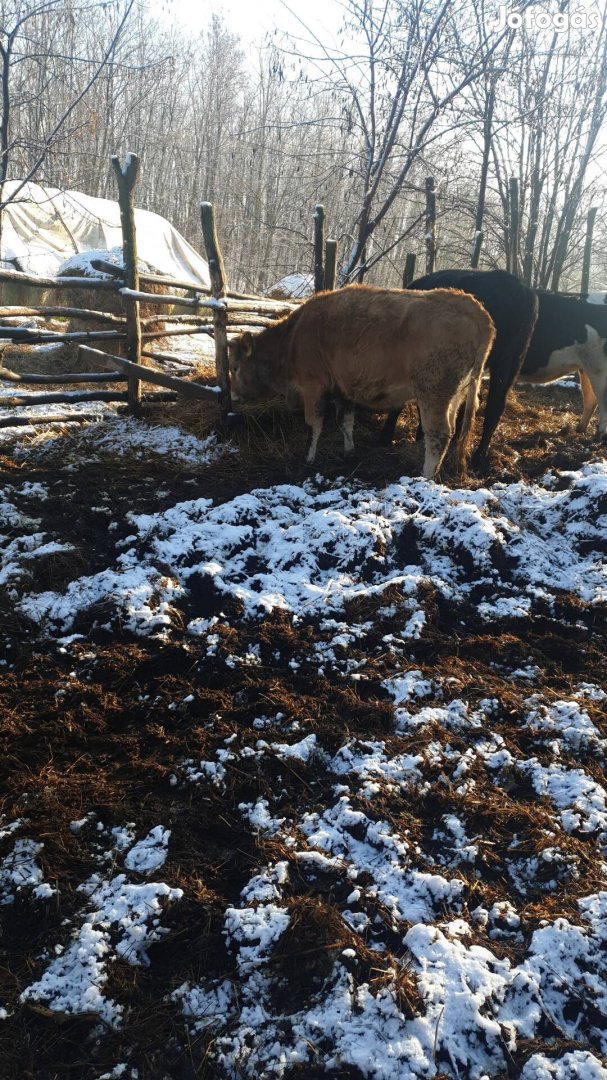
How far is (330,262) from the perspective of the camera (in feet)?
26.4

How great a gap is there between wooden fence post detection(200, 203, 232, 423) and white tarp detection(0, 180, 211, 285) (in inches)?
449

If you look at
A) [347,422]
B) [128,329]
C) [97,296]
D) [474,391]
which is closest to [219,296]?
[128,329]

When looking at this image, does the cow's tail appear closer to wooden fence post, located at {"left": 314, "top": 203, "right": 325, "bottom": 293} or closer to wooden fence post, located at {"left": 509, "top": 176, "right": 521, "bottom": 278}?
wooden fence post, located at {"left": 314, "top": 203, "right": 325, "bottom": 293}

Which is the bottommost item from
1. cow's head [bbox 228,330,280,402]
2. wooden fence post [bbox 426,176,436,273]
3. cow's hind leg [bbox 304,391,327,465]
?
cow's hind leg [bbox 304,391,327,465]

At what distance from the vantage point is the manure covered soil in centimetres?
191

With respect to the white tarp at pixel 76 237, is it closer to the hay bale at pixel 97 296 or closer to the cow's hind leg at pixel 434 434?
the hay bale at pixel 97 296

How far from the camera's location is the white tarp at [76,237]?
17516mm

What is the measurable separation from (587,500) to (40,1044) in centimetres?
451

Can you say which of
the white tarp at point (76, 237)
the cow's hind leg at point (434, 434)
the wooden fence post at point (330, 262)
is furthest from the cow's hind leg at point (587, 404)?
the white tarp at point (76, 237)

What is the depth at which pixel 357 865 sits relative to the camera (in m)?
2.37

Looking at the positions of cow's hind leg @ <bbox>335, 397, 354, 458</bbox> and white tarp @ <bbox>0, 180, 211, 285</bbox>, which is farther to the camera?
white tarp @ <bbox>0, 180, 211, 285</bbox>

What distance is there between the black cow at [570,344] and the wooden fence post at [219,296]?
10.9 ft

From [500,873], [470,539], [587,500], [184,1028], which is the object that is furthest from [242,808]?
[587,500]

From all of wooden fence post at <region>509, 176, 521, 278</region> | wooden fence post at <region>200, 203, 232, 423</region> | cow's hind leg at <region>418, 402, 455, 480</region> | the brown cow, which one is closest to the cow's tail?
the brown cow
